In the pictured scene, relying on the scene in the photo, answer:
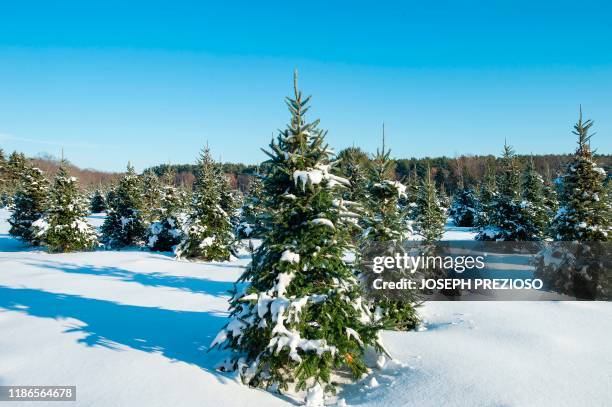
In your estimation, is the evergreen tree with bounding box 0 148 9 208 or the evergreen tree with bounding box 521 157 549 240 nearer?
the evergreen tree with bounding box 521 157 549 240

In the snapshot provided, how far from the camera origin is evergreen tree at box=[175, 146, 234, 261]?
2050 cm

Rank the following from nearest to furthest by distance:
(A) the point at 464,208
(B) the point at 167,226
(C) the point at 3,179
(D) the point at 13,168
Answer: (B) the point at 167,226 < (A) the point at 464,208 < (D) the point at 13,168 < (C) the point at 3,179

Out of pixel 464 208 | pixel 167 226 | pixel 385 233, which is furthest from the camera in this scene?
pixel 464 208

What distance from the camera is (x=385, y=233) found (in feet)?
30.1

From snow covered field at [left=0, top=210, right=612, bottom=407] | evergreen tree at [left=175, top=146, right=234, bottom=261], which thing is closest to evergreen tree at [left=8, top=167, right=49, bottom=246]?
evergreen tree at [left=175, top=146, right=234, bottom=261]

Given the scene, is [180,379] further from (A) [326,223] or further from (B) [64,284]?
(B) [64,284]

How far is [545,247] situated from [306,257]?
11.3 metres

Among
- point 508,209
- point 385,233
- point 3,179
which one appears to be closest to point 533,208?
point 508,209

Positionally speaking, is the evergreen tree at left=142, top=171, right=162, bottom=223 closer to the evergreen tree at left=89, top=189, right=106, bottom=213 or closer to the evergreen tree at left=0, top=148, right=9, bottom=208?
the evergreen tree at left=89, top=189, right=106, bottom=213

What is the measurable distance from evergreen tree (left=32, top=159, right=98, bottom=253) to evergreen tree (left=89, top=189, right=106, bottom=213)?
40.9 m

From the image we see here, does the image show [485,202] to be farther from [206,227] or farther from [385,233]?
[385,233]

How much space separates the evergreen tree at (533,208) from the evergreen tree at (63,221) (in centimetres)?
2646

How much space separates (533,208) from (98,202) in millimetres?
60318

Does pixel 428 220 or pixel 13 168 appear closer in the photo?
pixel 428 220
